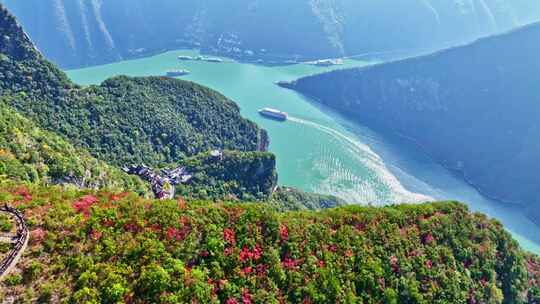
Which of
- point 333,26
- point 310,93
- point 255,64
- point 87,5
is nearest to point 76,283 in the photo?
point 310,93

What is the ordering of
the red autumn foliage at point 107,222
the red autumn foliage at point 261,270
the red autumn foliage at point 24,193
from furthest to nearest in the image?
the red autumn foliage at point 261,270 → the red autumn foliage at point 24,193 → the red autumn foliage at point 107,222

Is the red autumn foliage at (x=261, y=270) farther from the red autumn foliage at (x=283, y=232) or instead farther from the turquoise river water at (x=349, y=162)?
the turquoise river water at (x=349, y=162)

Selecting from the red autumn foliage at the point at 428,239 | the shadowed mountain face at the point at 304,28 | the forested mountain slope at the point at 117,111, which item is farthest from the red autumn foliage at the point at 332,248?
the shadowed mountain face at the point at 304,28

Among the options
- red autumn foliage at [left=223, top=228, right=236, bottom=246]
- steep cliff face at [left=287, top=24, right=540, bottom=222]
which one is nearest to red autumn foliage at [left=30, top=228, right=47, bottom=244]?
red autumn foliage at [left=223, top=228, right=236, bottom=246]

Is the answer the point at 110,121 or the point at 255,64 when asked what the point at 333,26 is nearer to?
the point at 255,64

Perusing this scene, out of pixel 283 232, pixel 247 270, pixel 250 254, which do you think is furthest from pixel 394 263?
pixel 247 270

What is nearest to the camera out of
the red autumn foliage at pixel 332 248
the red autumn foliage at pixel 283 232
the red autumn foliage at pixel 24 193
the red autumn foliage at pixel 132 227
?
the red autumn foliage at pixel 24 193
